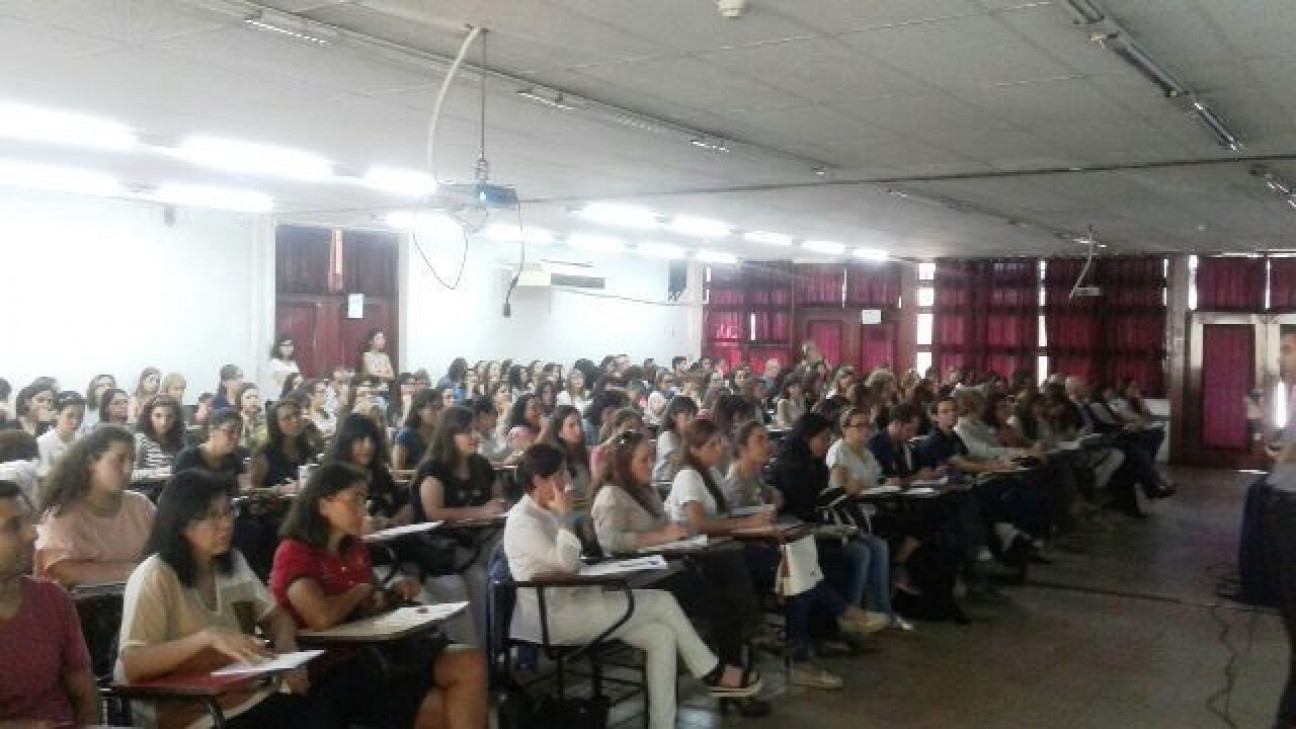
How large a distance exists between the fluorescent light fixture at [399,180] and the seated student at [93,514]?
4208 mm

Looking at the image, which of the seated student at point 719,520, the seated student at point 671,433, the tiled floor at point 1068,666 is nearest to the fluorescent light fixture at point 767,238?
the seated student at point 671,433

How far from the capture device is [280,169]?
27.3 feet

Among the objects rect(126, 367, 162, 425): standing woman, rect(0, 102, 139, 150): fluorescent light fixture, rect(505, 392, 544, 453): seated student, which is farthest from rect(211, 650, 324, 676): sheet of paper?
rect(126, 367, 162, 425): standing woman

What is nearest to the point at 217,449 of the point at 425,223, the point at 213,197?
the point at 213,197

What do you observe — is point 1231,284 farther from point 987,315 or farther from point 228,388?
point 228,388

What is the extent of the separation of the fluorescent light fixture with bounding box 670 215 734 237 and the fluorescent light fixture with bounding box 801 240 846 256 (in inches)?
63.4

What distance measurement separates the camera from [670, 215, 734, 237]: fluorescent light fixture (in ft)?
36.8

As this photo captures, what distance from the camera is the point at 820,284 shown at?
58.9ft

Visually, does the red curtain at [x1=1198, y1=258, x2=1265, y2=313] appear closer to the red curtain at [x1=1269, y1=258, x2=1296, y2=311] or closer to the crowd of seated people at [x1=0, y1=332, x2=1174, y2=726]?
the red curtain at [x1=1269, y1=258, x2=1296, y2=311]

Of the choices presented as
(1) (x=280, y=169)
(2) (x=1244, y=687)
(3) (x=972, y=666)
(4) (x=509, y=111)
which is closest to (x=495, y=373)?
(1) (x=280, y=169)

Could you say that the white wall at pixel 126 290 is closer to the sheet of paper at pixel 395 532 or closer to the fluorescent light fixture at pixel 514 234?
the fluorescent light fixture at pixel 514 234

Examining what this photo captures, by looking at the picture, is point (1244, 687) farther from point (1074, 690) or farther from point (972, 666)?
point (972, 666)

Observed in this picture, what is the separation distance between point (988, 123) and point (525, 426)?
11.5 feet

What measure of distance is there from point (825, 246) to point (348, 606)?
11.7 m
